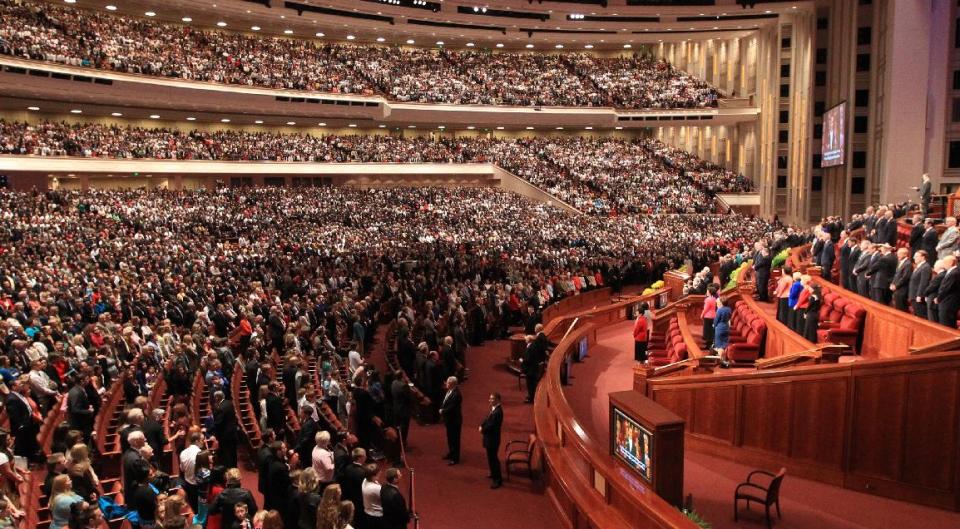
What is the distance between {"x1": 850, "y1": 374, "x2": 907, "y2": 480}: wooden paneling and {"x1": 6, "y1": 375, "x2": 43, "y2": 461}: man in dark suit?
7944mm

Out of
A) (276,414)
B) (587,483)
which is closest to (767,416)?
(587,483)

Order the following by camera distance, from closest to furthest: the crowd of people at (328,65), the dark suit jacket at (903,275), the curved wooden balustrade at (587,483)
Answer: the curved wooden balustrade at (587,483)
the dark suit jacket at (903,275)
the crowd of people at (328,65)

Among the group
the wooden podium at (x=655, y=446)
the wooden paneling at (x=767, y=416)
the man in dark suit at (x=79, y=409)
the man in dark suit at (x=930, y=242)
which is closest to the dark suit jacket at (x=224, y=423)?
the man in dark suit at (x=79, y=409)

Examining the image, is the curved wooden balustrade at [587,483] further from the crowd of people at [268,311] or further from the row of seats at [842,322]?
the row of seats at [842,322]

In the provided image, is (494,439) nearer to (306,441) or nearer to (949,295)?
(306,441)

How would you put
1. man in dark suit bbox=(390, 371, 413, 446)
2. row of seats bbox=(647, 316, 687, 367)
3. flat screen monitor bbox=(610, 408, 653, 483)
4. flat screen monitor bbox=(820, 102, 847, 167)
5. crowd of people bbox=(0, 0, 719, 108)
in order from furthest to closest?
crowd of people bbox=(0, 0, 719, 108) < flat screen monitor bbox=(820, 102, 847, 167) < row of seats bbox=(647, 316, 687, 367) < man in dark suit bbox=(390, 371, 413, 446) < flat screen monitor bbox=(610, 408, 653, 483)

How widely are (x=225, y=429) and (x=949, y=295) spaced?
7476mm

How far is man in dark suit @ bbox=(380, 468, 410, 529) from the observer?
18.3ft

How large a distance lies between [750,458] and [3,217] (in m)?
21.7

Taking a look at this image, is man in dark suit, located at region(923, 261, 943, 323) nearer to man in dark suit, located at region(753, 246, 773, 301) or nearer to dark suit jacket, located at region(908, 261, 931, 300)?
dark suit jacket, located at region(908, 261, 931, 300)

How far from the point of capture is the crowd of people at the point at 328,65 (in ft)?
101

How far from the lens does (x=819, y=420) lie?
6.45m

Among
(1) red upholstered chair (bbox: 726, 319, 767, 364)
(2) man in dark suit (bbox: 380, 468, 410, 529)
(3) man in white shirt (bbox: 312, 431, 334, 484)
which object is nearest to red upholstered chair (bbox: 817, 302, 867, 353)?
(1) red upholstered chair (bbox: 726, 319, 767, 364)

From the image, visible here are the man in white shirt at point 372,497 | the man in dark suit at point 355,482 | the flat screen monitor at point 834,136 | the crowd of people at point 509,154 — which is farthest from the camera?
the crowd of people at point 509,154
